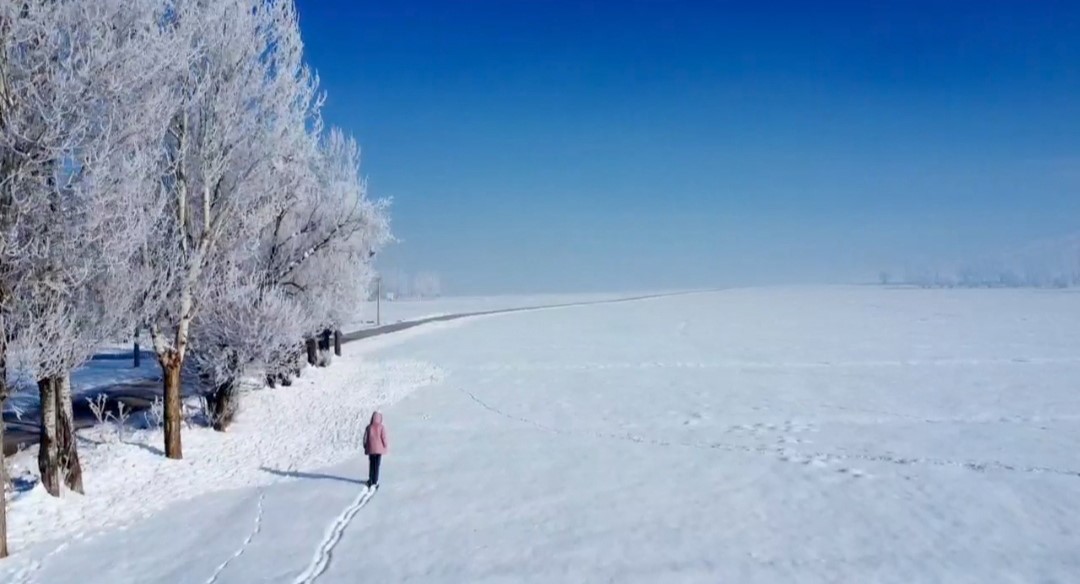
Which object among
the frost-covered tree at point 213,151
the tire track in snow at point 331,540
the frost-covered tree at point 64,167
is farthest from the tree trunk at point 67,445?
the tire track in snow at point 331,540

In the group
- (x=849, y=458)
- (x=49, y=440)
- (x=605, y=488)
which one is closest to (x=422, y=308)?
(x=849, y=458)

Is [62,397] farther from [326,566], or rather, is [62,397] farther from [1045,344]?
[1045,344]

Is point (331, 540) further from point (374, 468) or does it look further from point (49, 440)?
point (49, 440)

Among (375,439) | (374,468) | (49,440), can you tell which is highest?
(49,440)

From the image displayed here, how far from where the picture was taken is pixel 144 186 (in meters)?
12.1

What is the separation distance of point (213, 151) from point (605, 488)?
1064cm

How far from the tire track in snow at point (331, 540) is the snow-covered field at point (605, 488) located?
4 centimetres

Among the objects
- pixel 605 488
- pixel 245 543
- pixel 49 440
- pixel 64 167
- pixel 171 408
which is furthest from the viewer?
pixel 171 408

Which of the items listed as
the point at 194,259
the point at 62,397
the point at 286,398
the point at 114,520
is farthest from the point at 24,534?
the point at 286,398

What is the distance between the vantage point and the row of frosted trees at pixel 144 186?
10047 mm

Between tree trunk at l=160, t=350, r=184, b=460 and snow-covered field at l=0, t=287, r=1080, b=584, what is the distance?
41 centimetres

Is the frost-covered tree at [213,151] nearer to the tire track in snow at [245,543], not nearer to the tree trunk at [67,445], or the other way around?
the tree trunk at [67,445]

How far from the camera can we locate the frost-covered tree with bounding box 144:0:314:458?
1486 cm

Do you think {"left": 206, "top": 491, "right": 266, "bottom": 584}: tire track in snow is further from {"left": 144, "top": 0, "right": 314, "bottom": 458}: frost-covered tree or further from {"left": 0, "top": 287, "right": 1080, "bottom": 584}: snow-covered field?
{"left": 144, "top": 0, "right": 314, "bottom": 458}: frost-covered tree
